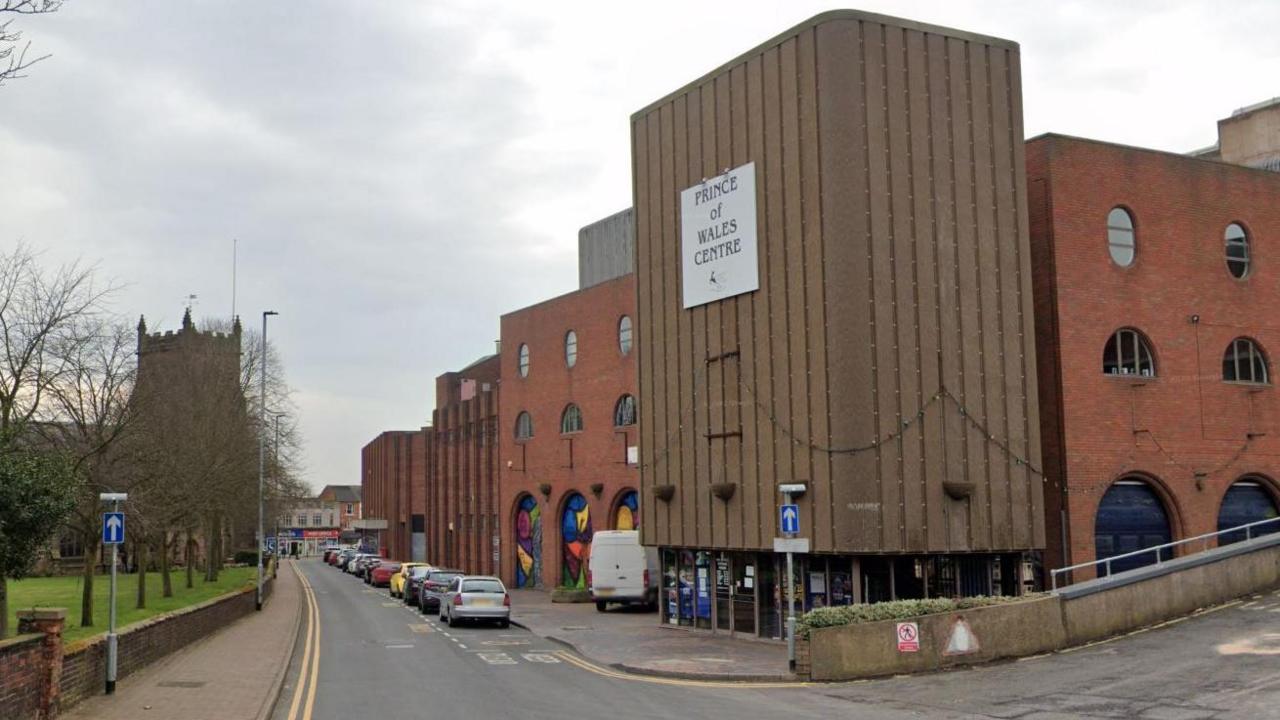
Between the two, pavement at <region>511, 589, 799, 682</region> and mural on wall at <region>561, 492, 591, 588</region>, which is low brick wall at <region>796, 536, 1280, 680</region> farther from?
mural on wall at <region>561, 492, 591, 588</region>

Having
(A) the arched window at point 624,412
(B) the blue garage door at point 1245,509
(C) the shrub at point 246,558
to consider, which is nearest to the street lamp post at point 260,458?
(A) the arched window at point 624,412

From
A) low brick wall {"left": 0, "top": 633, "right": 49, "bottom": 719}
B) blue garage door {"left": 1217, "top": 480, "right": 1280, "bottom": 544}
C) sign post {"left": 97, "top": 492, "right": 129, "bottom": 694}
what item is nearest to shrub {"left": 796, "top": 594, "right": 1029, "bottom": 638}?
sign post {"left": 97, "top": 492, "right": 129, "bottom": 694}

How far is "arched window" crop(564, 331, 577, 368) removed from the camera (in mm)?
48125

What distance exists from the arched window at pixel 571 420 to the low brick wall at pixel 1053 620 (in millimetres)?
27324

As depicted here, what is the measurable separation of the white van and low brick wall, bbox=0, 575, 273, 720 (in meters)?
14.1

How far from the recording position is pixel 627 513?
143 ft

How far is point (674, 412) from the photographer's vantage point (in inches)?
1174

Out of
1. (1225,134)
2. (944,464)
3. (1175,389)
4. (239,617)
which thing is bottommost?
(239,617)

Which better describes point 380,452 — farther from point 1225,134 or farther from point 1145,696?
point 1145,696

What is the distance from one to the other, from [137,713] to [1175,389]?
83.7 ft

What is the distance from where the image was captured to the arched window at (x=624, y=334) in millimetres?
43906

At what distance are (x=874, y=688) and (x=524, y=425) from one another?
35634 millimetres

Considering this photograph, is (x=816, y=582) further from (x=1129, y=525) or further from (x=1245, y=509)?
(x=1245, y=509)

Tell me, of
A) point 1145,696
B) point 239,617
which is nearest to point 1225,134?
point 1145,696
